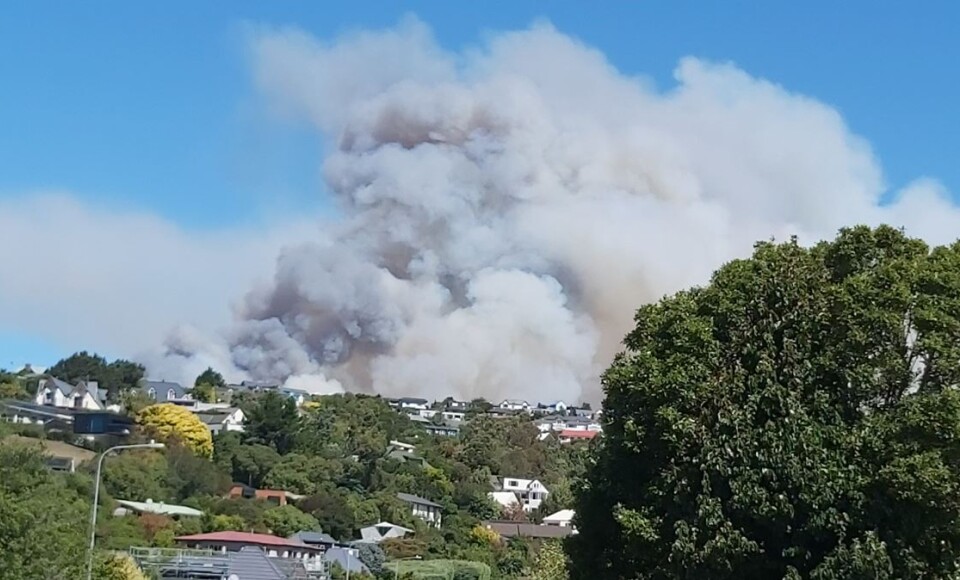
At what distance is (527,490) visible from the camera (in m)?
135

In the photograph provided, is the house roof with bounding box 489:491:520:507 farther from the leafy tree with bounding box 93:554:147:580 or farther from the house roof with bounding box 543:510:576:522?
the leafy tree with bounding box 93:554:147:580

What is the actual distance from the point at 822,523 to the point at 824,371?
2.84 meters

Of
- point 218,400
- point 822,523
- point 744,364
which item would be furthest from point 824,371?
point 218,400

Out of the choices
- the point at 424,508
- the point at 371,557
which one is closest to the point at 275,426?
the point at 424,508

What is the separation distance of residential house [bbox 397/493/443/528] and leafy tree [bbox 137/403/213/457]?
51.3ft

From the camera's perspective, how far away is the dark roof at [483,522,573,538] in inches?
3954

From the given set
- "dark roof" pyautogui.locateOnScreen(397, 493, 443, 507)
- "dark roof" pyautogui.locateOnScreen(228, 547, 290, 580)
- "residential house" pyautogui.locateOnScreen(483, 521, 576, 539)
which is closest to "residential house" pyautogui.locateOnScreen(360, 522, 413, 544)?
"dark roof" pyautogui.locateOnScreen(397, 493, 443, 507)

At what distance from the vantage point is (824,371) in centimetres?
2216

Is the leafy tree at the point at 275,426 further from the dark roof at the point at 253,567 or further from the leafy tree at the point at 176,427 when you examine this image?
the dark roof at the point at 253,567

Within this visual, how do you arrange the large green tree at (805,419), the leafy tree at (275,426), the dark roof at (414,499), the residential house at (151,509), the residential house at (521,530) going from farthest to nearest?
the leafy tree at (275,426) < the residential house at (521,530) < the dark roof at (414,499) < the residential house at (151,509) < the large green tree at (805,419)

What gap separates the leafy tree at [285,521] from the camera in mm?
81688

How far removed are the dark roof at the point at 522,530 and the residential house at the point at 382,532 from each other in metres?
11.2

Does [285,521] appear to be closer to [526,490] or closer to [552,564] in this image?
[552,564]

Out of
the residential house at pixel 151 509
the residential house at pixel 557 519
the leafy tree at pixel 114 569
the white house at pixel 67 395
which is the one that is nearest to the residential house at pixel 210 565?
the leafy tree at pixel 114 569
